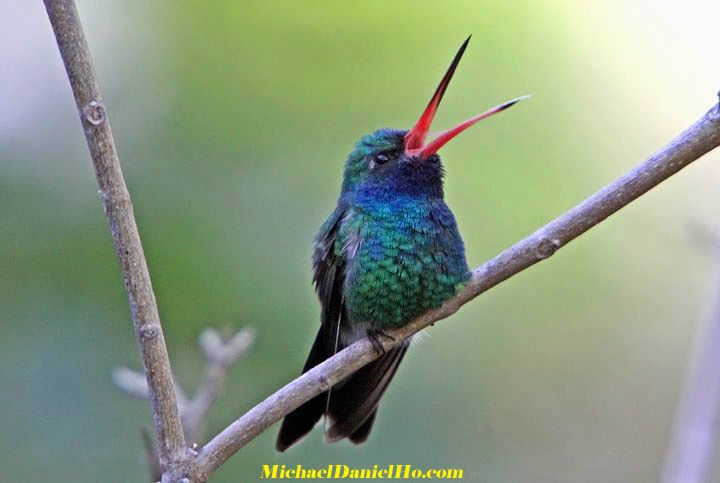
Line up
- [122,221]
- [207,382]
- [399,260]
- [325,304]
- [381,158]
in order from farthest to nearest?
[381,158], [325,304], [399,260], [207,382], [122,221]

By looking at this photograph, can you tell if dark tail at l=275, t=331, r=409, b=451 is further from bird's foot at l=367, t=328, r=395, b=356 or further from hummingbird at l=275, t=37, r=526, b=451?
bird's foot at l=367, t=328, r=395, b=356

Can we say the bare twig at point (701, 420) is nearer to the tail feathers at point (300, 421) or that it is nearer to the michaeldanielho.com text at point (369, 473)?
the tail feathers at point (300, 421)

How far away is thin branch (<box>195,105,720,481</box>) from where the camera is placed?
244 cm

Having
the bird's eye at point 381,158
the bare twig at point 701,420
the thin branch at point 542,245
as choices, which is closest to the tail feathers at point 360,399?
the bird's eye at point 381,158

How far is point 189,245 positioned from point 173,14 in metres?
1.76

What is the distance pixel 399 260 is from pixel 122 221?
4.56ft

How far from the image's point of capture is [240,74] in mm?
6020

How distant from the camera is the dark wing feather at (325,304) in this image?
3621 millimetres

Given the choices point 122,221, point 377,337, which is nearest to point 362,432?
point 377,337

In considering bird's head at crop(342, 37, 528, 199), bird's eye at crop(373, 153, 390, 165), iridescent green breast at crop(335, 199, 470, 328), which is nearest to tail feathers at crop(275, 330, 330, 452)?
iridescent green breast at crop(335, 199, 470, 328)

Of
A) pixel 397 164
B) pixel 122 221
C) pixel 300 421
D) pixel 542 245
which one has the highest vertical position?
pixel 397 164

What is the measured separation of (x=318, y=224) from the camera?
18.3ft

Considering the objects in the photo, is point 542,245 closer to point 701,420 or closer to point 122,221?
point 701,420

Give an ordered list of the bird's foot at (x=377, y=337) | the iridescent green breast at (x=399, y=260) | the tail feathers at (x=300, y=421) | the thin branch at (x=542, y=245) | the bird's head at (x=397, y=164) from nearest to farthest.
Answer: the thin branch at (x=542, y=245) → the bird's foot at (x=377, y=337) → the iridescent green breast at (x=399, y=260) → the tail feathers at (x=300, y=421) → the bird's head at (x=397, y=164)
